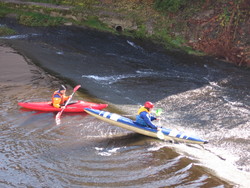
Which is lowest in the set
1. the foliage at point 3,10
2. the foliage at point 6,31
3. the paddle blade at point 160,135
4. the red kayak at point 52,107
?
the paddle blade at point 160,135

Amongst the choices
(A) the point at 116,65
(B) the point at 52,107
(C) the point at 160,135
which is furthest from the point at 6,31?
(C) the point at 160,135

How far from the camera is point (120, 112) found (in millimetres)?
10508

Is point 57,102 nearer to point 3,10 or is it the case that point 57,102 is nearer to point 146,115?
point 146,115

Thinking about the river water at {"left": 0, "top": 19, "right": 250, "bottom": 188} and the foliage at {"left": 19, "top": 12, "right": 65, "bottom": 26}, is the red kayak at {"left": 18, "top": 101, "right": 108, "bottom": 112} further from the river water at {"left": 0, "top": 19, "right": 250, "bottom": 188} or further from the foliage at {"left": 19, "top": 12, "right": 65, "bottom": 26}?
the foliage at {"left": 19, "top": 12, "right": 65, "bottom": 26}

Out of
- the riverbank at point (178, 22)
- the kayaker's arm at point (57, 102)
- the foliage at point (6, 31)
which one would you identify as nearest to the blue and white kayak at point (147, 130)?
the kayaker's arm at point (57, 102)

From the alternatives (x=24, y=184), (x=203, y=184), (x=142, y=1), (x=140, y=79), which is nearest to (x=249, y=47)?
(x=140, y=79)

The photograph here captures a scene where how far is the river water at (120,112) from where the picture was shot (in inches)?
283

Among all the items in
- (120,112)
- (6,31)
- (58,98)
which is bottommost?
(120,112)

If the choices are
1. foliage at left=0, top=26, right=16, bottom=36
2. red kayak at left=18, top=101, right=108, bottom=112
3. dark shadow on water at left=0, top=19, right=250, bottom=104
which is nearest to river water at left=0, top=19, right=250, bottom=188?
dark shadow on water at left=0, top=19, right=250, bottom=104

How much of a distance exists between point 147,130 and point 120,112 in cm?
190

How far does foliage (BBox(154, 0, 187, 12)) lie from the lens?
17766 millimetres

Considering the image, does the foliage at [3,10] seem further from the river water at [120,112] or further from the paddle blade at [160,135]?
the paddle blade at [160,135]

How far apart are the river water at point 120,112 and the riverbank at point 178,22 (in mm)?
885

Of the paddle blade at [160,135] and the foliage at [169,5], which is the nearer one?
the paddle blade at [160,135]
